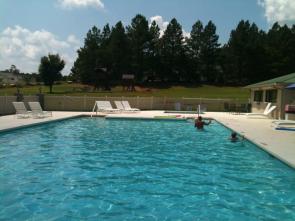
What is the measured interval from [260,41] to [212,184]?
2346 inches

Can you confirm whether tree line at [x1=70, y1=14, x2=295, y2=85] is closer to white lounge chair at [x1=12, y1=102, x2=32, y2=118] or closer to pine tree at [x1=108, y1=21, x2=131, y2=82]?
pine tree at [x1=108, y1=21, x2=131, y2=82]

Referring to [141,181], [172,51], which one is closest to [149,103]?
[141,181]

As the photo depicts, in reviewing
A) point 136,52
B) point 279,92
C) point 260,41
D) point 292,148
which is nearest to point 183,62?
point 136,52

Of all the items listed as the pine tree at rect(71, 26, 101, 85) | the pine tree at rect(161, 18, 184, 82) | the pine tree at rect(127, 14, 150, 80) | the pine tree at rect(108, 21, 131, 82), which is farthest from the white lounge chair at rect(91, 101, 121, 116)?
the pine tree at rect(161, 18, 184, 82)

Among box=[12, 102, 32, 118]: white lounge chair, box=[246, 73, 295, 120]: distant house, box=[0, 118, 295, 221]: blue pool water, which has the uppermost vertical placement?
box=[246, 73, 295, 120]: distant house

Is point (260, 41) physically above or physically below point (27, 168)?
above

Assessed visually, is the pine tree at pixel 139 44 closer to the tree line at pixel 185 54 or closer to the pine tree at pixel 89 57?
the tree line at pixel 185 54

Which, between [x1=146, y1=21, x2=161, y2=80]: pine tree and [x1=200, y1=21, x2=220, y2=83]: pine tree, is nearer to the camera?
[x1=146, y1=21, x2=161, y2=80]: pine tree

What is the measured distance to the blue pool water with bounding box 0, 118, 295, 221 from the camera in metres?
5.37

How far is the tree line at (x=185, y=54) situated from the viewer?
57.4m

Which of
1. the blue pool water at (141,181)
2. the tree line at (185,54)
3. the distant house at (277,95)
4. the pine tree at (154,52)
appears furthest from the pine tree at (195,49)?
the blue pool water at (141,181)

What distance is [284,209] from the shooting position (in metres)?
5.51

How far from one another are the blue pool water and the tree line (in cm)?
4621

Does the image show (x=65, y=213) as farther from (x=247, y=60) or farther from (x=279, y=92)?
(x=247, y=60)
